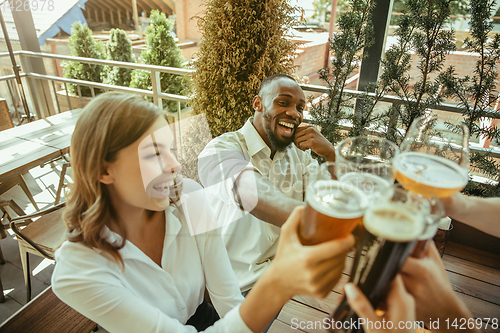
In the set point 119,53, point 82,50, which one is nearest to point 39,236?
point 119,53

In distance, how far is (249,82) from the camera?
8.63 feet

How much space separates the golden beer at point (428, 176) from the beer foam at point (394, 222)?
107 mm

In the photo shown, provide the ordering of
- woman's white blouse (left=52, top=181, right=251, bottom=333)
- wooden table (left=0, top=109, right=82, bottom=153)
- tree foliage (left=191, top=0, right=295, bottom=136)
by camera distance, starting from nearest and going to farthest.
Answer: woman's white blouse (left=52, top=181, right=251, bottom=333), tree foliage (left=191, top=0, right=295, bottom=136), wooden table (left=0, top=109, right=82, bottom=153)

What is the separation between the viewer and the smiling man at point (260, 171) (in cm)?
120

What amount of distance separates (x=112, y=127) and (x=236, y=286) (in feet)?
2.57

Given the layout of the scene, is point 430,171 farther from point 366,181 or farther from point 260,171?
point 260,171

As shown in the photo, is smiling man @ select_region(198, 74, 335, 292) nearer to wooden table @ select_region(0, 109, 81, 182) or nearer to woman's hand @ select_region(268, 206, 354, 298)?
woman's hand @ select_region(268, 206, 354, 298)

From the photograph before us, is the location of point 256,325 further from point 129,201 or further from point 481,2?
point 481,2

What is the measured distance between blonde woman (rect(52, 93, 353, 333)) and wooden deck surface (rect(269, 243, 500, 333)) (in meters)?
0.23

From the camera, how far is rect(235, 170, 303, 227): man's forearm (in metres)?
1.02

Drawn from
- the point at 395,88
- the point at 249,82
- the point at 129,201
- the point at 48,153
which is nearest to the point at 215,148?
the point at 129,201

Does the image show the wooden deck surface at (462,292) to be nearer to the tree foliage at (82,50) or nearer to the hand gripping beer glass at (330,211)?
the hand gripping beer glass at (330,211)

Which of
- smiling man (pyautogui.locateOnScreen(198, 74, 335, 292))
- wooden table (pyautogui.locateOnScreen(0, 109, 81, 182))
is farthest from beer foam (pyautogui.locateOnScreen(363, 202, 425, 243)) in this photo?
wooden table (pyautogui.locateOnScreen(0, 109, 81, 182))

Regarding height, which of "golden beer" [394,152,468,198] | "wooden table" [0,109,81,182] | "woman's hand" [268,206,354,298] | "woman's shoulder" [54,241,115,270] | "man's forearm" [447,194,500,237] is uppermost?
"golden beer" [394,152,468,198]
